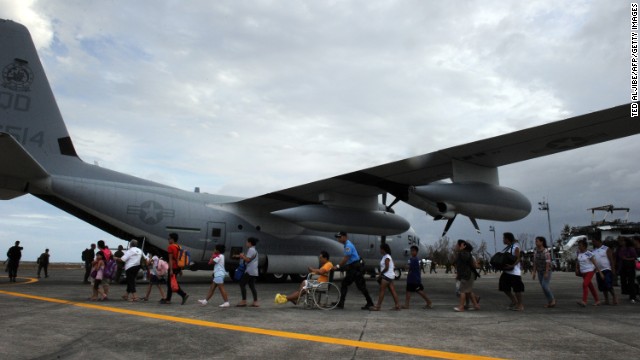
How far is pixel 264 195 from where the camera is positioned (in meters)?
18.0

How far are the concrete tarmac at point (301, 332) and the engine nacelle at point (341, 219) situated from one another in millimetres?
6894

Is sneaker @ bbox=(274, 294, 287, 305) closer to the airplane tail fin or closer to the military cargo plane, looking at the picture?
the military cargo plane

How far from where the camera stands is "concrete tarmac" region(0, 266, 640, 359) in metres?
5.41

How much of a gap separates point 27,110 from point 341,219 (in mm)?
11951

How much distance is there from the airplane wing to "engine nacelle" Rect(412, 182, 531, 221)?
0.87m

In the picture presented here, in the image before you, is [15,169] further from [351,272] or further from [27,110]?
[351,272]

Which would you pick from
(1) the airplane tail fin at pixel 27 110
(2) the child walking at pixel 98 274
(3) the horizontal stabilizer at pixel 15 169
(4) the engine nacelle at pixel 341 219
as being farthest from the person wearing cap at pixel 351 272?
(1) the airplane tail fin at pixel 27 110

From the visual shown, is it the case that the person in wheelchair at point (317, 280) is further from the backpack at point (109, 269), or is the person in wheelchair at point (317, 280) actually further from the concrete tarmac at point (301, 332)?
the backpack at point (109, 269)

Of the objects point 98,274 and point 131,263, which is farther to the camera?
point 131,263

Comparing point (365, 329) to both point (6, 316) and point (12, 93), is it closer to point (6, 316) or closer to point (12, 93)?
point (6, 316)

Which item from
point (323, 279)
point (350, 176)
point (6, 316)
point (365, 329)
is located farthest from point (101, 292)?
point (350, 176)

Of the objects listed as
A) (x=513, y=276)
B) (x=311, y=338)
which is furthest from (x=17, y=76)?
(x=513, y=276)

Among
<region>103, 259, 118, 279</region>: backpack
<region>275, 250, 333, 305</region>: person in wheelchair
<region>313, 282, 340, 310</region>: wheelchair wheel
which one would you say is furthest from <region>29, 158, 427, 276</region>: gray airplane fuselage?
<region>313, 282, 340, 310</region>: wheelchair wheel

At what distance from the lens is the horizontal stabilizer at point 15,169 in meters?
12.1
